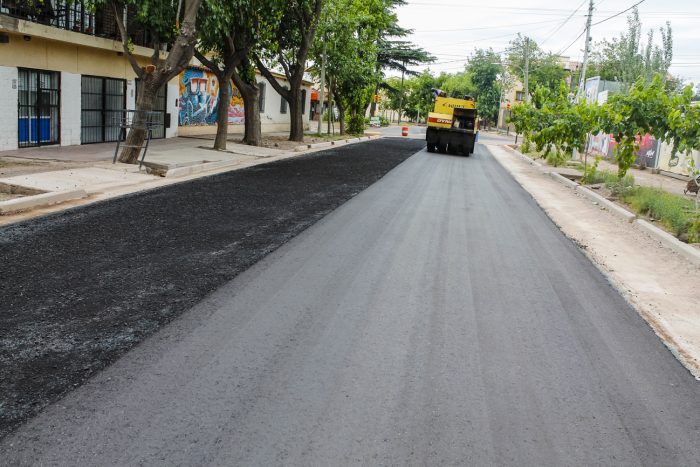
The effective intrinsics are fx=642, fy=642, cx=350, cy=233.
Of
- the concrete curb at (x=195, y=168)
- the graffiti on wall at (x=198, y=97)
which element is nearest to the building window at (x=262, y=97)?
the graffiti on wall at (x=198, y=97)

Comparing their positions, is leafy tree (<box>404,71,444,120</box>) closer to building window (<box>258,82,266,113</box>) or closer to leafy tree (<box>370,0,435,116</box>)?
leafy tree (<box>370,0,435,116</box>)

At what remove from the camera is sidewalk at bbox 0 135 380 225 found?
1048cm

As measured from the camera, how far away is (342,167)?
65.9 feet

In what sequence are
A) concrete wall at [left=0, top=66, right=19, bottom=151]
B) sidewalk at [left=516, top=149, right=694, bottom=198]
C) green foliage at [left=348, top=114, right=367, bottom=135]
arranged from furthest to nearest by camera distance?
green foliage at [left=348, top=114, right=367, bottom=135] < sidewalk at [left=516, top=149, right=694, bottom=198] < concrete wall at [left=0, top=66, right=19, bottom=151]

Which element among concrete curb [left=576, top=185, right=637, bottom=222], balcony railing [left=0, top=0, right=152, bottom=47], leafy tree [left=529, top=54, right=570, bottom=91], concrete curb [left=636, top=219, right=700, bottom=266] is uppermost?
leafy tree [left=529, top=54, right=570, bottom=91]

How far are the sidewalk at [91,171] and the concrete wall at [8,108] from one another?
496 mm

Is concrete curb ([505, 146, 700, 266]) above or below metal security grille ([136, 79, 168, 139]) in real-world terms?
below

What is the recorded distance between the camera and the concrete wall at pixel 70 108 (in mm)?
20672

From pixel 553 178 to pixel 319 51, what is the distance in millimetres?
18204

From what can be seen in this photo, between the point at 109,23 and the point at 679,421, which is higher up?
the point at 109,23

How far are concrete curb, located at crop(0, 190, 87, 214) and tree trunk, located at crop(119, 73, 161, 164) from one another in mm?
5096

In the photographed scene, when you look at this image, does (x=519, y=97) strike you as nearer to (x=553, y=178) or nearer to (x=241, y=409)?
(x=553, y=178)

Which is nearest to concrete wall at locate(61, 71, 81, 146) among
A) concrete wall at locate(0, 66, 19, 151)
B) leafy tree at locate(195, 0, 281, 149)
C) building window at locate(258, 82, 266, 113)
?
concrete wall at locate(0, 66, 19, 151)

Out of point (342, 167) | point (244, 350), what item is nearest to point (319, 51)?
point (342, 167)
